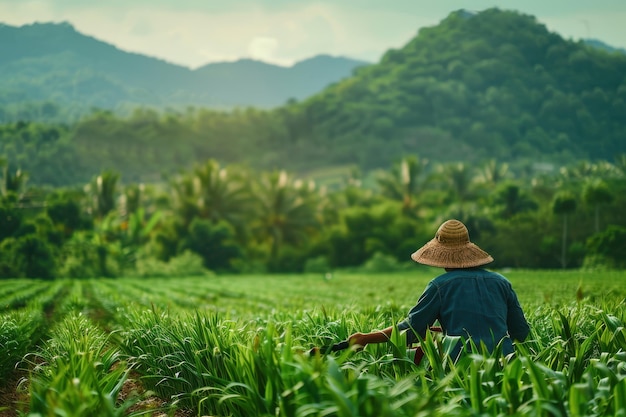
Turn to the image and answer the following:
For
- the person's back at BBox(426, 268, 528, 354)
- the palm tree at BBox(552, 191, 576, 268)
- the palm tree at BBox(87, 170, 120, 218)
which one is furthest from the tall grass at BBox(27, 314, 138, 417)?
the palm tree at BBox(87, 170, 120, 218)

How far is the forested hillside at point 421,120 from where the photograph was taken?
59281mm

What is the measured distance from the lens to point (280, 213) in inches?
1645

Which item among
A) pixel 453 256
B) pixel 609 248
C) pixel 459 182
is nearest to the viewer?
pixel 453 256

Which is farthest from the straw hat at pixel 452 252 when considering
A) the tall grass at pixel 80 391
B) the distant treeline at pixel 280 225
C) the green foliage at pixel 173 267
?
the green foliage at pixel 173 267

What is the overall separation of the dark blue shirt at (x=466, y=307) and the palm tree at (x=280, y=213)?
124 ft

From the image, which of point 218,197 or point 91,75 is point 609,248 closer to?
point 218,197

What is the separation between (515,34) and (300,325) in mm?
70681

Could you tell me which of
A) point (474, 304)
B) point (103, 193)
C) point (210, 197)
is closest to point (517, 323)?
point (474, 304)

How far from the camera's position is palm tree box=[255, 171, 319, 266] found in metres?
41.3

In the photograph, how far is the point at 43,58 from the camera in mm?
37906

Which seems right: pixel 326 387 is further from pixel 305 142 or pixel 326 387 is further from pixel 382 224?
pixel 305 142

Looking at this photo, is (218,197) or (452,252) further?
(218,197)

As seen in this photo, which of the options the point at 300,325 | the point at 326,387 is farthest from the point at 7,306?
the point at 326,387

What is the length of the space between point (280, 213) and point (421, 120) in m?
52.4
